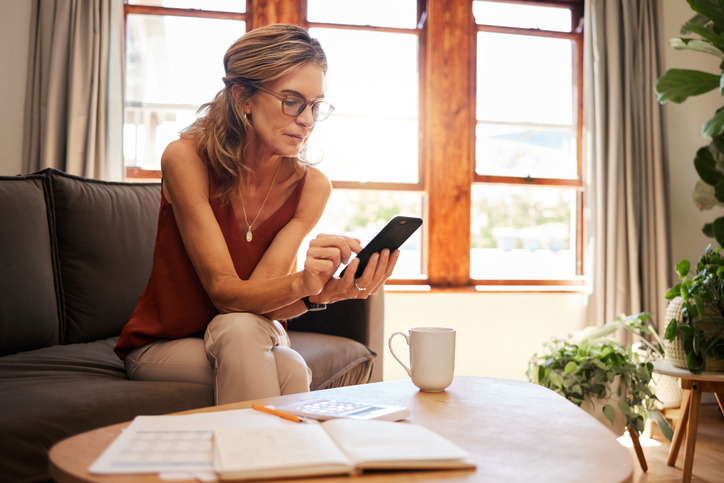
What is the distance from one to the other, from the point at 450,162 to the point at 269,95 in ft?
6.05

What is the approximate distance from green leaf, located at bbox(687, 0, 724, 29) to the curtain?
2478 millimetres

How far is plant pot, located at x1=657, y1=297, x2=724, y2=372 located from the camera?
6.27 feet

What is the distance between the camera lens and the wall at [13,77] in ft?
8.46

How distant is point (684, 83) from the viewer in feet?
7.14

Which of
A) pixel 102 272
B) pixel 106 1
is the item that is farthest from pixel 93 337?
pixel 106 1

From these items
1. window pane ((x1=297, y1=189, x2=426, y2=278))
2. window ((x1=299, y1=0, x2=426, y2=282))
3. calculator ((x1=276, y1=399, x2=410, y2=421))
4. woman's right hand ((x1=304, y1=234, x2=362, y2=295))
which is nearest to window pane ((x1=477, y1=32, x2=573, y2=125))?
window ((x1=299, y1=0, x2=426, y2=282))

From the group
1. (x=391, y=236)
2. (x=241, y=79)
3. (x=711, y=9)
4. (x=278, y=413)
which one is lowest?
(x=278, y=413)

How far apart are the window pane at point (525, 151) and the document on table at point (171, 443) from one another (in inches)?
103

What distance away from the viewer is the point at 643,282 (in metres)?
3.00

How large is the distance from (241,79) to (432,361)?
2.77ft

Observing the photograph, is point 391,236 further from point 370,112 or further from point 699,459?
point 370,112

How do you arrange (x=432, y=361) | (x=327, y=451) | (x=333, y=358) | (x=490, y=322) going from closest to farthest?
1. (x=327, y=451)
2. (x=432, y=361)
3. (x=333, y=358)
4. (x=490, y=322)

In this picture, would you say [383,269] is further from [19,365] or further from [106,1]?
[106,1]

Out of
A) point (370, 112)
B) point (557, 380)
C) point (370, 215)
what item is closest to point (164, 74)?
point (370, 112)
